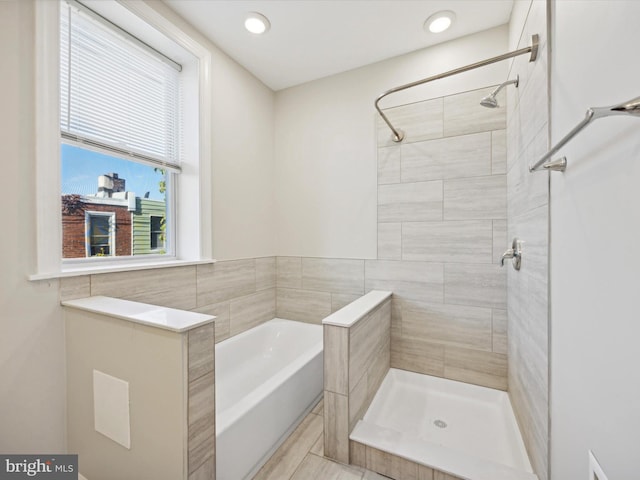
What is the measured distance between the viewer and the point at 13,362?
1.15m

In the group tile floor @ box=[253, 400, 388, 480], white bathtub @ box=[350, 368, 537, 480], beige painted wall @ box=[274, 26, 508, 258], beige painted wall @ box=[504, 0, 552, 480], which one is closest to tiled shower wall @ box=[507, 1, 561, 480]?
beige painted wall @ box=[504, 0, 552, 480]

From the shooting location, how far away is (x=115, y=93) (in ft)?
5.32

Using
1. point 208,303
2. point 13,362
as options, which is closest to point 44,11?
point 13,362

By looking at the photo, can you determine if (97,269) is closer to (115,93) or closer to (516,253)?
(115,93)

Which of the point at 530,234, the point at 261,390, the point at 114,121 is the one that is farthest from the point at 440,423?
the point at 114,121

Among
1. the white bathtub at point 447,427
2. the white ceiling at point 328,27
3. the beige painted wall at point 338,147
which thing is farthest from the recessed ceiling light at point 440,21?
the white bathtub at point 447,427

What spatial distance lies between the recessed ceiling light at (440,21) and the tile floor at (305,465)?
275 cm

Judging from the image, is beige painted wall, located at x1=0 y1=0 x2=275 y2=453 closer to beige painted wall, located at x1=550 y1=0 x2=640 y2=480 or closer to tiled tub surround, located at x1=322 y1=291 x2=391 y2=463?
tiled tub surround, located at x1=322 y1=291 x2=391 y2=463

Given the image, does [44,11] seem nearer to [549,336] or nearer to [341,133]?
[341,133]

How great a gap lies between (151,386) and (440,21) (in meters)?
2.61

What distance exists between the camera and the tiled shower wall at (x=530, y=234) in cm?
113

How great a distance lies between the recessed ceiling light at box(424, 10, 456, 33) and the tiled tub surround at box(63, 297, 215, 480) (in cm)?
225

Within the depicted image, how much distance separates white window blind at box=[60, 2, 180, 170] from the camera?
4.60 feet

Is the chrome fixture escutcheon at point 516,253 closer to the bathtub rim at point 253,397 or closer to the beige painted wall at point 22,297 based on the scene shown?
the bathtub rim at point 253,397
